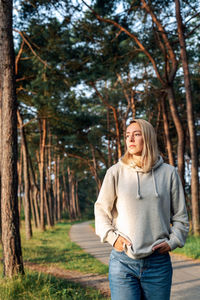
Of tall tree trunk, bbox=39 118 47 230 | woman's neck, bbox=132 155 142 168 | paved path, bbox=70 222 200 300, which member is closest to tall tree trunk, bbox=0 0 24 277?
paved path, bbox=70 222 200 300

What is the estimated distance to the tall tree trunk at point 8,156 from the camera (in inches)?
238

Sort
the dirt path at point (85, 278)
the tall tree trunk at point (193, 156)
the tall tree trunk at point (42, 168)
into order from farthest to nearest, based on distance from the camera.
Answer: the tall tree trunk at point (42, 168), the tall tree trunk at point (193, 156), the dirt path at point (85, 278)

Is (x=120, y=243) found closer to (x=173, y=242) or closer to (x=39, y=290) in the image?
(x=173, y=242)

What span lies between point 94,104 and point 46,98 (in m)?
11.7

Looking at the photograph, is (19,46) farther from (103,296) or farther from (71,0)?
(103,296)

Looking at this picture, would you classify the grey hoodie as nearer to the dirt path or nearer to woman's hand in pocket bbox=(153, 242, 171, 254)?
woman's hand in pocket bbox=(153, 242, 171, 254)

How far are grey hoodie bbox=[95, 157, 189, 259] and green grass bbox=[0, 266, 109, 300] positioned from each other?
2.66 meters

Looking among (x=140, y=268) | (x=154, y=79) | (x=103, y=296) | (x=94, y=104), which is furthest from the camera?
(x=94, y=104)

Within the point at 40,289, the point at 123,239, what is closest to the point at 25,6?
the point at 40,289

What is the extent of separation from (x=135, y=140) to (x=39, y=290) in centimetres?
356

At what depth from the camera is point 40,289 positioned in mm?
5059

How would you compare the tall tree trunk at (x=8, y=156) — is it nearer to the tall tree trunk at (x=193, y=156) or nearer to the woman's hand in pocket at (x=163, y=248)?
the woman's hand in pocket at (x=163, y=248)

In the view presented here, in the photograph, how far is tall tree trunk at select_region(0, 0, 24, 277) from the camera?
19.9 ft

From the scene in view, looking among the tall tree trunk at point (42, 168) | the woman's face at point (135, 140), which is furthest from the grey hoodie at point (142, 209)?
the tall tree trunk at point (42, 168)
